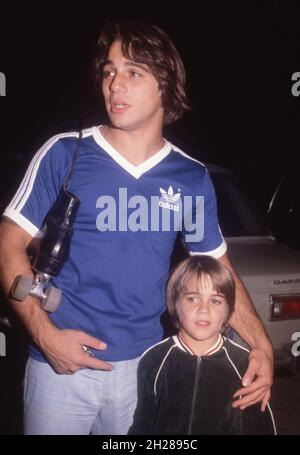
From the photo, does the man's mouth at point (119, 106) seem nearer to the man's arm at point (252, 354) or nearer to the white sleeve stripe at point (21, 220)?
the white sleeve stripe at point (21, 220)

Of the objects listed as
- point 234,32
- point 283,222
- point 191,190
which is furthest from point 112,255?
point 234,32

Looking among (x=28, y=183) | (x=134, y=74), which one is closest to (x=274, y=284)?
(x=134, y=74)

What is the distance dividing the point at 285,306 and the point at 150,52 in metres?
1.86

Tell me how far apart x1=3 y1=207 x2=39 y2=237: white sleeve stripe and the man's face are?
0.45 m

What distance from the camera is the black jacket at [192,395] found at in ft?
5.91

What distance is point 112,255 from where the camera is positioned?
1.69 meters

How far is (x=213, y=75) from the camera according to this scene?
390 inches

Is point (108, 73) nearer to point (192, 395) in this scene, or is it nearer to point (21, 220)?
point (21, 220)

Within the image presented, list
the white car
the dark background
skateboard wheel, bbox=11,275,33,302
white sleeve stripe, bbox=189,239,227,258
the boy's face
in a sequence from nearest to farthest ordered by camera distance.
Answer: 1. skateboard wheel, bbox=11,275,33,302
2. the boy's face
3. white sleeve stripe, bbox=189,239,227,258
4. the white car
5. the dark background

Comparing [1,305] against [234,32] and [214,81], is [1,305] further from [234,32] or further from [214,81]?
[214,81]

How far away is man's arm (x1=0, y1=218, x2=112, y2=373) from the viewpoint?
157 centimetres

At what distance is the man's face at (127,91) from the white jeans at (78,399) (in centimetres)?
86

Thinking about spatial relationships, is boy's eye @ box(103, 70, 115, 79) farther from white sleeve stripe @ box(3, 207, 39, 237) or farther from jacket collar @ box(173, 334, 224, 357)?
jacket collar @ box(173, 334, 224, 357)

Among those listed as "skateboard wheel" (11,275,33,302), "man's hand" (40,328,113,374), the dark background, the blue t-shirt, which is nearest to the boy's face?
the blue t-shirt
